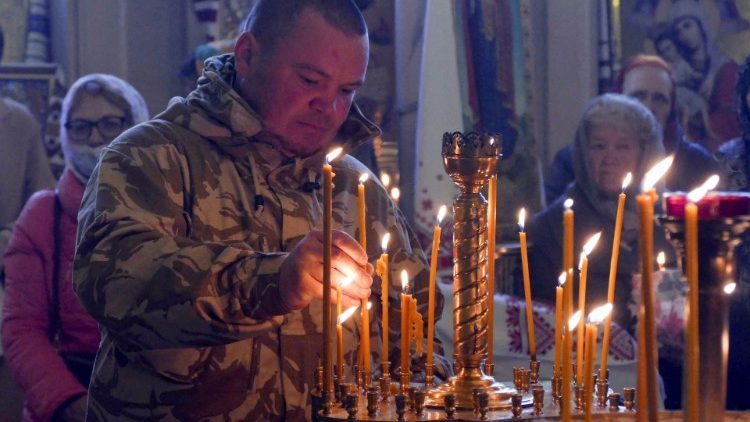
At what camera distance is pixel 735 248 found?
0.85m

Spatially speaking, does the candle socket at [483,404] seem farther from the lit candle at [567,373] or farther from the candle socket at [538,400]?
the lit candle at [567,373]

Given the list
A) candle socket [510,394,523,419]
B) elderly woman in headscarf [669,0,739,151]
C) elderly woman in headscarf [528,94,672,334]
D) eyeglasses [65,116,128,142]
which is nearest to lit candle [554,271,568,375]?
candle socket [510,394,523,419]

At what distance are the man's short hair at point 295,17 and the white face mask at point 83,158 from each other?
1418 mm

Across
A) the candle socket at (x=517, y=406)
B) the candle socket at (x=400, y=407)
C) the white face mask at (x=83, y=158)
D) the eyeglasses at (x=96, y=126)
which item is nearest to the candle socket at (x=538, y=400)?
the candle socket at (x=517, y=406)

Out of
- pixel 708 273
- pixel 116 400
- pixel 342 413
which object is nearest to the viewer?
pixel 708 273

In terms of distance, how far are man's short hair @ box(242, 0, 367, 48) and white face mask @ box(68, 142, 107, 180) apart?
4.65 ft

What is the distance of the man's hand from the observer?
1.30 metres

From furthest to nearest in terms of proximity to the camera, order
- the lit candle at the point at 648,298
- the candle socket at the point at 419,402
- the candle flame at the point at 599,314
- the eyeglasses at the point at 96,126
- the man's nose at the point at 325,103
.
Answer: the eyeglasses at the point at 96,126 → the man's nose at the point at 325,103 → the candle socket at the point at 419,402 → the candle flame at the point at 599,314 → the lit candle at the point at 648,298

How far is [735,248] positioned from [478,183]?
0.50 m

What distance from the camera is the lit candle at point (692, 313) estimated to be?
78 centimetres

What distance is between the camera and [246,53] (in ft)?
6.61

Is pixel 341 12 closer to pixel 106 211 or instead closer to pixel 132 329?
pixel 106 211

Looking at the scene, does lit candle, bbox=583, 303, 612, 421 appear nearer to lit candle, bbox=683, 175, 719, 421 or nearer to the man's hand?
lit candle, bbox=683, 175, 719, 421

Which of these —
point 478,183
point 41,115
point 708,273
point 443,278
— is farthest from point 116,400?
point 41,115
